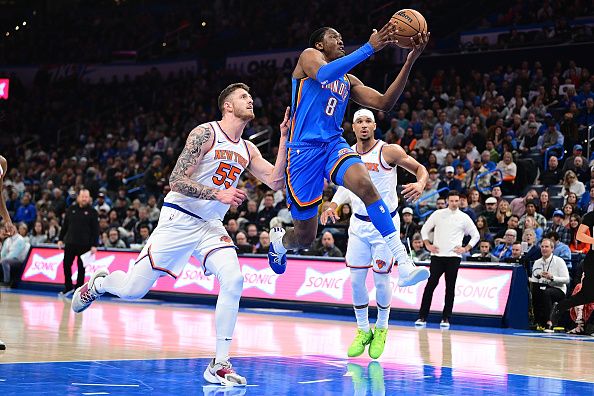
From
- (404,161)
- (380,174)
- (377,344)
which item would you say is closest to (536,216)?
(380,174)

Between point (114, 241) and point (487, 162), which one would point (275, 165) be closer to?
point (487, 162)

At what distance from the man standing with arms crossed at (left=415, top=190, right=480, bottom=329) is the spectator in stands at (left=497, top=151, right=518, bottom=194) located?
11.6ft

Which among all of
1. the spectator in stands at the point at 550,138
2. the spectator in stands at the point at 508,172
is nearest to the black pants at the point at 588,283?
the spectator in stands at the point at 508,172

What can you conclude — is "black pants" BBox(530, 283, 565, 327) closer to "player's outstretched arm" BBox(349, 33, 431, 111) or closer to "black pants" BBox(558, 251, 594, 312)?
"black pants" BBox(558, 251, 594, 312)

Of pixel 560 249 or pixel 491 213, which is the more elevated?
pixel 491 213

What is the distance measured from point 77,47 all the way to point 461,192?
927 inches

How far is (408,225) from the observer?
18.2 metres

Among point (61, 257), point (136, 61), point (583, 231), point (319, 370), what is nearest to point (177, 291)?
point (61, 257)

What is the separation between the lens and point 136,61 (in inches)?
1436

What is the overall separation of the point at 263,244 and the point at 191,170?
11434 mm

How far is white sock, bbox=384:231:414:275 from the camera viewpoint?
8047 millimetres

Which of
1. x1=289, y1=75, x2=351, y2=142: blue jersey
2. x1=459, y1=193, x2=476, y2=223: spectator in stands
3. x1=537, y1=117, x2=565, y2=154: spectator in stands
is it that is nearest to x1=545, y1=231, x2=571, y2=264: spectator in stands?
x1=459, y1=193, x2=476, y2=223: spectator in stands

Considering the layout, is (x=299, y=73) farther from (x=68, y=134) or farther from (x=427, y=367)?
(x=68, y=134)

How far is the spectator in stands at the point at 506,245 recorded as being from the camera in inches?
656
